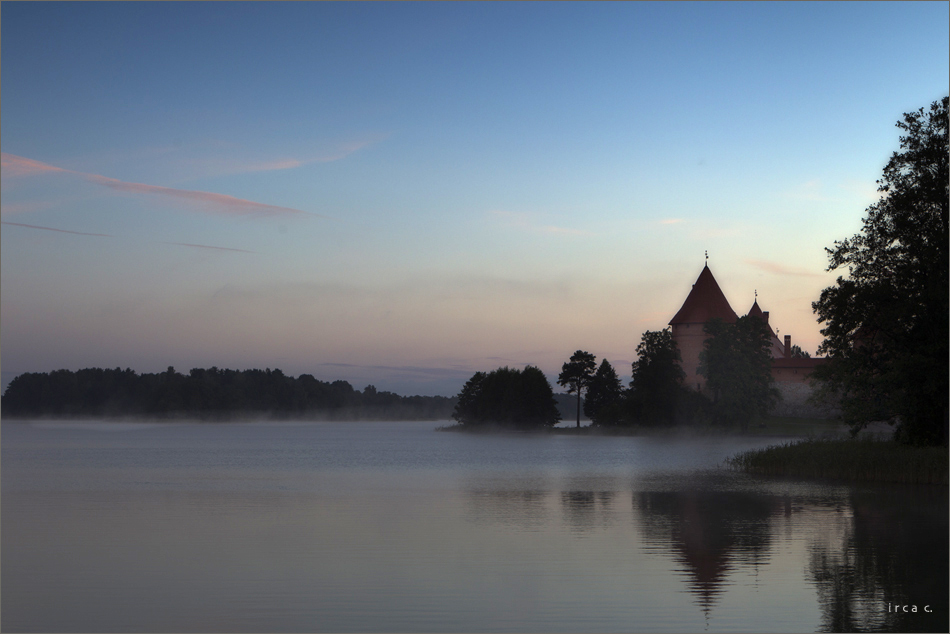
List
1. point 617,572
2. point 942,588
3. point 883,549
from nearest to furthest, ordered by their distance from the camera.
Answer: point 942,588 < point 617,572 < point 883,549

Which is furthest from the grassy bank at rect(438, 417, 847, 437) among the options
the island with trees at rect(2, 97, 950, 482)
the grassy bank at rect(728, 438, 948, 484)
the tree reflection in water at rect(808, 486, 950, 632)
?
the tree reflection in water at rect(808, 486, 950, 632)

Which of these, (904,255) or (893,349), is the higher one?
(904,255)

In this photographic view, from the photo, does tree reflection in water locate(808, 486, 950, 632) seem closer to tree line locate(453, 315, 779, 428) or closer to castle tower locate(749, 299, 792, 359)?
tree line locate(453, 315, 779, 428)

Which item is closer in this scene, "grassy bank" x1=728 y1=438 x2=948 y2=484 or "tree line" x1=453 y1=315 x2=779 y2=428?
"grassy bank" x1=728 y1=438 x2=948 y2=484

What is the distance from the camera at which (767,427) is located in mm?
77750

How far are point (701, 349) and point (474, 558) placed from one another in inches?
3240

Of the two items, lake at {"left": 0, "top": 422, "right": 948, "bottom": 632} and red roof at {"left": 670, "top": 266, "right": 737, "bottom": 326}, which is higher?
red roof at {"left": 670, "top": 266, "right": 737, "bottom": 326}

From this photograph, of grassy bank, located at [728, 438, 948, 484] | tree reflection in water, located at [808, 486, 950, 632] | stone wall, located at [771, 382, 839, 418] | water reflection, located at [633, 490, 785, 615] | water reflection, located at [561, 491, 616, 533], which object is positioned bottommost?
water reflection, located at [561, 491, 616, 533]

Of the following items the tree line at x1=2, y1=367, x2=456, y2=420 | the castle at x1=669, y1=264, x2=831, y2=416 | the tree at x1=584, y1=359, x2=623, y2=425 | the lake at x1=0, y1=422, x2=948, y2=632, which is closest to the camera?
the lake at x1=0, y1=422, x2=948, y2=632

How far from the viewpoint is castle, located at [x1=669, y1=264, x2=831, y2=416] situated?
86812mm

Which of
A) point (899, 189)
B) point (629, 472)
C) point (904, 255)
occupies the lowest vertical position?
point (629, 472)

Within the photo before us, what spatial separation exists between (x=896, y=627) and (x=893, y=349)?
21.0 meters

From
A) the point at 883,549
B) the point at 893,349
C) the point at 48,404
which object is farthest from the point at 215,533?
the point at 48,404

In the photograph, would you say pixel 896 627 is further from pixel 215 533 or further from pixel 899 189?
pixel 899 189
